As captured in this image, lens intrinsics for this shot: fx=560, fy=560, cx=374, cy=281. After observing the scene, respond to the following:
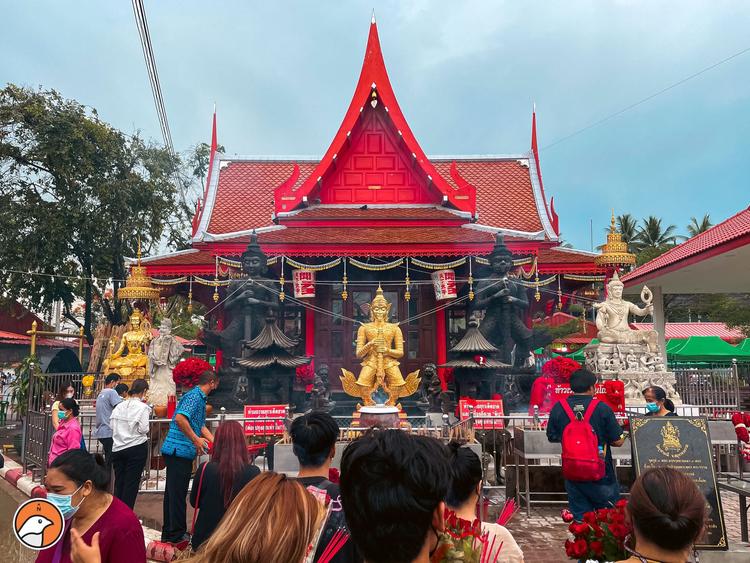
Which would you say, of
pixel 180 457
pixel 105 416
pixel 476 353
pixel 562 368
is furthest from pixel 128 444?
pixel 476 353

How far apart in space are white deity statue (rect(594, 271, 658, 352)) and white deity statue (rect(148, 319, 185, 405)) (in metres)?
9.20

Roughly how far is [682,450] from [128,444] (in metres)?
5.03

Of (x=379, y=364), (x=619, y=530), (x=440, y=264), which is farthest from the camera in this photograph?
(x=440, y=264)

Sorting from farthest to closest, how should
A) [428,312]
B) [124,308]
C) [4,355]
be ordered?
1. [4,355]
2. [124,308]
3. [428,312]

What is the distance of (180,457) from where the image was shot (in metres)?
4.72

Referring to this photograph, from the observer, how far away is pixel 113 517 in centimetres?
246

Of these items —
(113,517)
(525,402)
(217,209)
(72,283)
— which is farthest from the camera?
(72,283)

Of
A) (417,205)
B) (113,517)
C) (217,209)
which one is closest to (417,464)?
(113,517)

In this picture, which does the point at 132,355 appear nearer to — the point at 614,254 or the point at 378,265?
the point at 378,265

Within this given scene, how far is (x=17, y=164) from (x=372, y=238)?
16309mm

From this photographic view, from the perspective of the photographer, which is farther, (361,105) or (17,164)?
(17,164)

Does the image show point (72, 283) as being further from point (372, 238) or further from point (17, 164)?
point (372, 238)

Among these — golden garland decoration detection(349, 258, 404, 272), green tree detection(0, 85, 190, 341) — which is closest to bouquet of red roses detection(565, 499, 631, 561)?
golden garland decoration detection(349, 258, 404, 272)

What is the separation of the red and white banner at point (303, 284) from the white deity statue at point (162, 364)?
9.60ft
